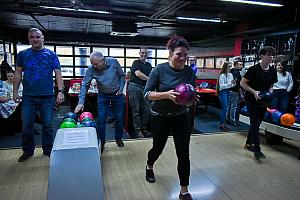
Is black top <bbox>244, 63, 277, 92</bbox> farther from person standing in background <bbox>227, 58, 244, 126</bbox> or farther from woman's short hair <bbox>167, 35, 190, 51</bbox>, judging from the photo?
person standing in background <bbox>227, 58, 244, 126</bbox>

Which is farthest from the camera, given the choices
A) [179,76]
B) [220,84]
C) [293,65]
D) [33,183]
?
[293,65]

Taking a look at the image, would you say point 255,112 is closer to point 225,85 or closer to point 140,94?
point 140,94

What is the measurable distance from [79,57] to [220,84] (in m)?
9.28

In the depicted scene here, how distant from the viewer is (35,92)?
304cm

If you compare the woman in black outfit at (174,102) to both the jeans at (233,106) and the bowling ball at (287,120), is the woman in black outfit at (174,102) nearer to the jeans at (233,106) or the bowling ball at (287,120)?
the bowling ball at (287,120)

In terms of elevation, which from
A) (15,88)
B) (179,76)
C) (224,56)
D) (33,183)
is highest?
(224,56)

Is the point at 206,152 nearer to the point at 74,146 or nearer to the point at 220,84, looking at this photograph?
the point at 220,84

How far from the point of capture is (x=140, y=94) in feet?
14.3

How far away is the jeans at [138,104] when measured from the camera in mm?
4328

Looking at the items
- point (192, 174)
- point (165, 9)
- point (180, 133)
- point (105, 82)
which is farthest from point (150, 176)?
point (165, 9)

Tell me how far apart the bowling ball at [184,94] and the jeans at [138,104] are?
2.28 meters

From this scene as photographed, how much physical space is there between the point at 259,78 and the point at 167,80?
163cm

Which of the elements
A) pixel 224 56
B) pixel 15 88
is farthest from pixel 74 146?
pixel 224 56

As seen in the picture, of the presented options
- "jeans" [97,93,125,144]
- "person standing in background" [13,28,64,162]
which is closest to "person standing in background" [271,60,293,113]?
"jeans" [97,93,125,144]
